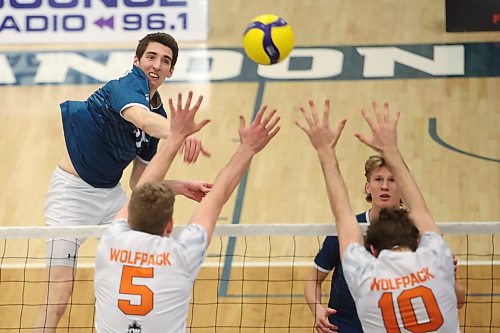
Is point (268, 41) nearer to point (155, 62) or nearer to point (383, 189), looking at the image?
point (155, 62)

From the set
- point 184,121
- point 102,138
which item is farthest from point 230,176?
point 102,138

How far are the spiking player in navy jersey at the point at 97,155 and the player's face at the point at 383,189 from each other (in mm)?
1739

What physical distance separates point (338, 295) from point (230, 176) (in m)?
1.67

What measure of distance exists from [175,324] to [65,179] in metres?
3.54

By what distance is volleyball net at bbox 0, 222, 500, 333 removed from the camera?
10.2 meters

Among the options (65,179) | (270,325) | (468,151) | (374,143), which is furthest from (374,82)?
(374,143)

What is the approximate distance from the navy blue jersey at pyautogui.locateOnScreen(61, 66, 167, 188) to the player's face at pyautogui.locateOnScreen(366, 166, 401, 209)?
200cm

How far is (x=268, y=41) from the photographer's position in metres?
10.4

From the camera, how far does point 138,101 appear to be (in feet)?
26.6

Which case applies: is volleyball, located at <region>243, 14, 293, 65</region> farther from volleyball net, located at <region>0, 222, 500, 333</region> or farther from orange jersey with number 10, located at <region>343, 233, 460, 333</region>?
orange jersey with number 10, located at <region>343, 233, 460, 333</region>

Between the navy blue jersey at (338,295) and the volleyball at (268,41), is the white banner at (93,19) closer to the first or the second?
the volleyball at (268,41)

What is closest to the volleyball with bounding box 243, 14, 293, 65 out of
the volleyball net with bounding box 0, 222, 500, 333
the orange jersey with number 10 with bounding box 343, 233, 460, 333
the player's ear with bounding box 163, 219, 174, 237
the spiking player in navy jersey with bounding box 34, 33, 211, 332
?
the spiking player in navy jersey with bounding box 34, 33, 211, 332

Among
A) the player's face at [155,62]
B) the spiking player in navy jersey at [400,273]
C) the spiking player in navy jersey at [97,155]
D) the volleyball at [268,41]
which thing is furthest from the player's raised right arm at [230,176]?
the volleyball at [268,41]

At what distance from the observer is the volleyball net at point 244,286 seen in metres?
10.2
